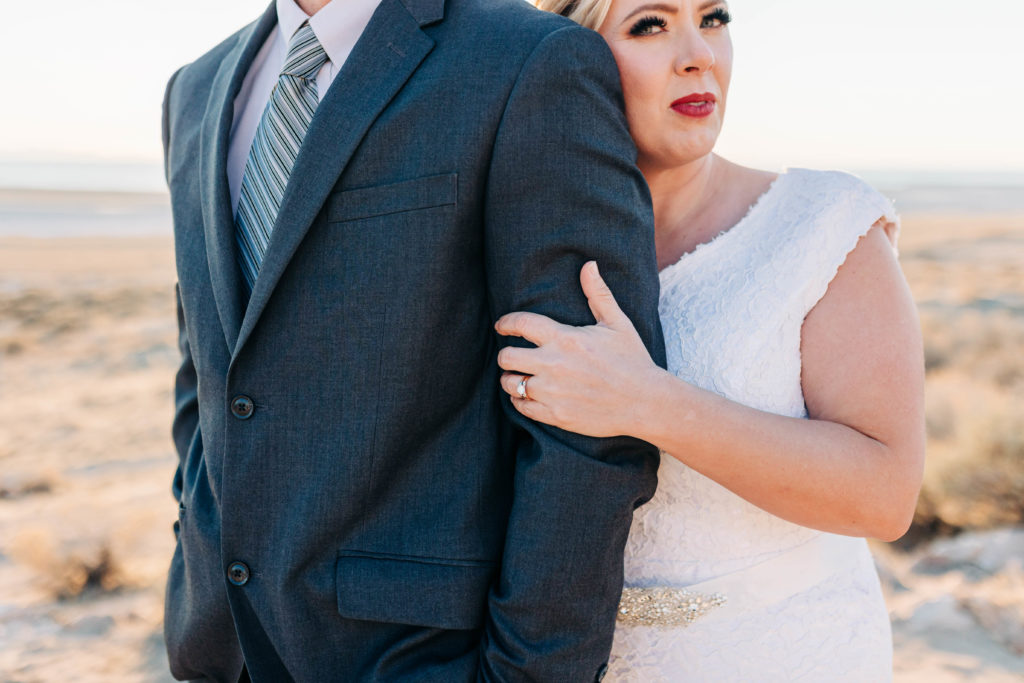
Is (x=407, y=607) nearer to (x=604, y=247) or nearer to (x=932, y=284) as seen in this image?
(x=604, y=247)

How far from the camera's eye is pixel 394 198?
4.67 feet

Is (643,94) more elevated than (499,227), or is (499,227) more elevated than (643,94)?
(643,94)

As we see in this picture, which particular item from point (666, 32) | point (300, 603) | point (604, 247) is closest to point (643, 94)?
point (666, 32)

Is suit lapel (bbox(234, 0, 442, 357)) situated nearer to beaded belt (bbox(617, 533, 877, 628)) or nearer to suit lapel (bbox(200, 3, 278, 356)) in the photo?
suit lapel (bbox(200, 3, 278, 356))

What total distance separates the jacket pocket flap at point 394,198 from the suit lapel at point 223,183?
23cm

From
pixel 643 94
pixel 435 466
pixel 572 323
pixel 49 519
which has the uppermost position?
pixel 643 94

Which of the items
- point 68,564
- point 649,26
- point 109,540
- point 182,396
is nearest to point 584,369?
point 649,26

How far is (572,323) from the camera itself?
1.48m

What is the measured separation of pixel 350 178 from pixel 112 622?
433 centimetres

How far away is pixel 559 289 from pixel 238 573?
75 cm

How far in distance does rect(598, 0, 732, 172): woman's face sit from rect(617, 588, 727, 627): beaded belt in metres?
0.89

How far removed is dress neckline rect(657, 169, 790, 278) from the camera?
191cm

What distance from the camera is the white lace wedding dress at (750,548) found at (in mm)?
1736

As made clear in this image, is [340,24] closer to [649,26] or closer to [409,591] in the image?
[649,26]
